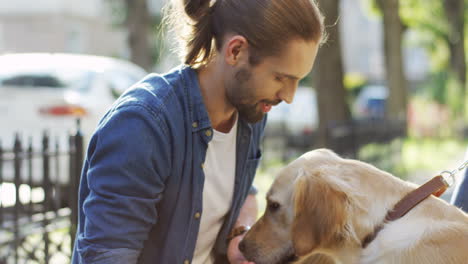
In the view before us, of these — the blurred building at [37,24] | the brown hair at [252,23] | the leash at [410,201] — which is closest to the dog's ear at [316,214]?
the leash at [410,201]

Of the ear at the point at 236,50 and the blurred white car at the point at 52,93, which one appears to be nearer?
the ear at the point at 236,50

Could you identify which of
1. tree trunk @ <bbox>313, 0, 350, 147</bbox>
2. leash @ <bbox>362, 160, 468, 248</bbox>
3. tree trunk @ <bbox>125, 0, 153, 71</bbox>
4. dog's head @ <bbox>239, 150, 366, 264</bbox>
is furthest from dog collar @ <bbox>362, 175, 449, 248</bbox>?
tree trunk @ <bbox>125, 0, 153, 71</bbox>

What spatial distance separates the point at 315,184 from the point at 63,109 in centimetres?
496

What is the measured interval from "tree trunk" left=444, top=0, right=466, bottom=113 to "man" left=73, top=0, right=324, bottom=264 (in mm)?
22607

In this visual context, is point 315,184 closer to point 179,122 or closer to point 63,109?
point 179,122

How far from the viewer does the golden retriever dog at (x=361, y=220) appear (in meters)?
2.59

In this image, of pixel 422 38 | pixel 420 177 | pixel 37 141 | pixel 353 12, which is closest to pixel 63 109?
pixel 37 141

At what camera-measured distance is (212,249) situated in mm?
3064

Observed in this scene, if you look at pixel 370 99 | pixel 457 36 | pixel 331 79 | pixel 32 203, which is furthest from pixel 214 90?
pixel 370 99

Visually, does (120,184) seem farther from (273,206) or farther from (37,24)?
(37,24)

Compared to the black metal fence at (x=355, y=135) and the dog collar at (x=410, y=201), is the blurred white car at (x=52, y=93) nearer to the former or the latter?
the black metal fence at (x=355, y=135)

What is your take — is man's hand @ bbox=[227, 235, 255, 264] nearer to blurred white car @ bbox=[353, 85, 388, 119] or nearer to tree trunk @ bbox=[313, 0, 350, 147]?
tree trunk @ bbox=[313, 0, 350, 147]

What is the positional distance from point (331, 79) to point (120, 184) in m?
8.36

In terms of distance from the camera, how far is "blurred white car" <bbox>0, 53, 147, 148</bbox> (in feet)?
23.2
